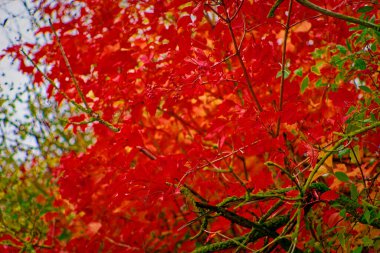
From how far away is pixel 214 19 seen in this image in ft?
12.8

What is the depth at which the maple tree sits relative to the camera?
2.01 meters

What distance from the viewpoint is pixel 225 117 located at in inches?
128

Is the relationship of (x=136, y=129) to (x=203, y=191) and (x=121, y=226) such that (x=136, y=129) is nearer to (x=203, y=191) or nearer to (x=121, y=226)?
(x=203, y=191)

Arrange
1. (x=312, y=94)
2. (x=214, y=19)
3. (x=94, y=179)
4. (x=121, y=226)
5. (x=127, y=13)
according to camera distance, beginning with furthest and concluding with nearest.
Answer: (x=121, y=226) < (x=214, y=19) < (x=94, y=179) < (x=312, y=94) < (x=127, y=13)

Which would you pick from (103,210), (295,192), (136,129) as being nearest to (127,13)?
(136,129)

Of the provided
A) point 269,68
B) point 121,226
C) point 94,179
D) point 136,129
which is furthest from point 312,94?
point 121,226

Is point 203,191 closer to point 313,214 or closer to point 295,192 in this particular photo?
point 313,214

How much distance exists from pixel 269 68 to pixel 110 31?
1.41m

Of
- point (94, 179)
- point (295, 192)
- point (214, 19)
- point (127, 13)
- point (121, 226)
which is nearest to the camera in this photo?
point (295, 192)

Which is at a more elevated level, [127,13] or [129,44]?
[127,13]

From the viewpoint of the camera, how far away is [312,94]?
3.33m

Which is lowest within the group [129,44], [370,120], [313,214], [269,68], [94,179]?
[313,214]

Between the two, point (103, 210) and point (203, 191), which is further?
point (103, 210)

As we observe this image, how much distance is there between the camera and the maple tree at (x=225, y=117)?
2.01 meters
